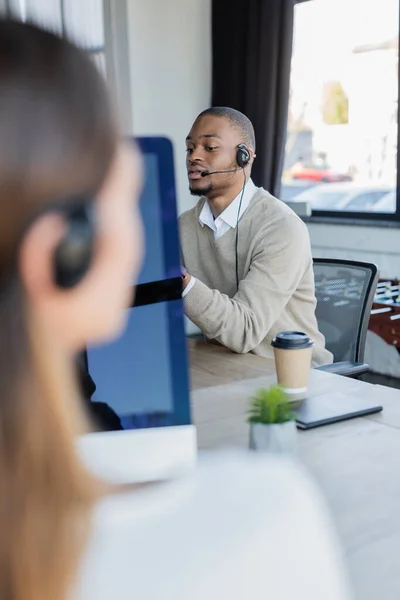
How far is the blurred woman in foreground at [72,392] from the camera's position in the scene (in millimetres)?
352

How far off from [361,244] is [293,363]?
7.59 feet

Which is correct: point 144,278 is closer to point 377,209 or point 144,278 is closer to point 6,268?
point 6,268

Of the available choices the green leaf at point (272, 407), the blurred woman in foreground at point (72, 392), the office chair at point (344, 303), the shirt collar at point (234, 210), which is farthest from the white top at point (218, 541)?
the shirt collar at point (234, 210)

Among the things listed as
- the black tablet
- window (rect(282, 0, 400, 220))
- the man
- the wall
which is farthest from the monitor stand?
window (rect(282, 0, 400, 220))

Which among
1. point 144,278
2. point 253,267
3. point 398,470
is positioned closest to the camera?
point 144,278

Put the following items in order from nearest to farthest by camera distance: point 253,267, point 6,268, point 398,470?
point 6,268, point 398,470, point 253,267

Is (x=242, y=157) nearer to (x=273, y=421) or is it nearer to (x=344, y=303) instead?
(x=344, y=303)

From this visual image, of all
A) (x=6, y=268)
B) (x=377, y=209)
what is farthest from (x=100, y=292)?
(x=377, y=209)

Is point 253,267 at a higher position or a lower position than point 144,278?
lower

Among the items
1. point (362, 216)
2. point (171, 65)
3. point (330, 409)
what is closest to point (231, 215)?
point (330, 409)

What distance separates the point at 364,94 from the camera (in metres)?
3.64

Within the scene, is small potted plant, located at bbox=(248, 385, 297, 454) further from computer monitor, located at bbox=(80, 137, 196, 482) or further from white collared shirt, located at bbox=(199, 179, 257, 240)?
white collared shirt, located at bbox=(199, 179, 257, 240)

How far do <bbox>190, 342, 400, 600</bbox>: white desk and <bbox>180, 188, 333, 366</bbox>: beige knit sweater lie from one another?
0.32ft

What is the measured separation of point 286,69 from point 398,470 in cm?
308
